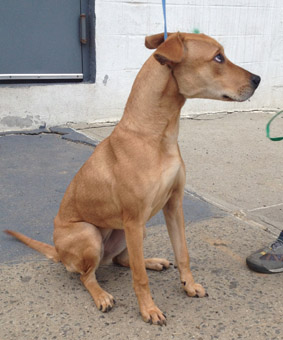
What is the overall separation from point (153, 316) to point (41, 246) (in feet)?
3.43

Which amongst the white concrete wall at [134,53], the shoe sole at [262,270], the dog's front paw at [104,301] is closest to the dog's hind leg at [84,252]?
the dog's front paw at [104,301]

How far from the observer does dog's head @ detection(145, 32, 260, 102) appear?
2400 millimetres

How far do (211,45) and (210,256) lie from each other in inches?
59.7

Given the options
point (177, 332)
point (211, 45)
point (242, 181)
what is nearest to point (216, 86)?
point (211, 45)

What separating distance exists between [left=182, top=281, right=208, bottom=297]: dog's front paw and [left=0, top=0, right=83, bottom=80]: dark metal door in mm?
4285

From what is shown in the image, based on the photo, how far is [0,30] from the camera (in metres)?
5.88

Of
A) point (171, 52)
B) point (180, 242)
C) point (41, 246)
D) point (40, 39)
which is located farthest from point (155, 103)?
point (40, 39)

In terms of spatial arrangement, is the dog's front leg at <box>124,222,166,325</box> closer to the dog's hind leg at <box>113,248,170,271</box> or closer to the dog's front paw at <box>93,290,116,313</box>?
the dog's front paw at <box>93,290,116,313</box>

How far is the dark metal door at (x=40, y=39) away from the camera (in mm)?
5934

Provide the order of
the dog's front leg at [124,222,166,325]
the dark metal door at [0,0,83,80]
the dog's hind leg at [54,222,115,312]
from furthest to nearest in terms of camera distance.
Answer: the dark metal door at [0,0,83,80] < the dog's hind leg at [54,222,115,312] < the dog's front leg at [124,222,166,325]

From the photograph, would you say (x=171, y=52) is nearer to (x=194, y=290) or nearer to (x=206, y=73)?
(x=206, y=73)

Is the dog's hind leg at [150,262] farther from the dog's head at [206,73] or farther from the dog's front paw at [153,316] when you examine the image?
the dog's head at [206,73]

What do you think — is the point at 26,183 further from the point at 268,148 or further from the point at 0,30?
the point at 268,148

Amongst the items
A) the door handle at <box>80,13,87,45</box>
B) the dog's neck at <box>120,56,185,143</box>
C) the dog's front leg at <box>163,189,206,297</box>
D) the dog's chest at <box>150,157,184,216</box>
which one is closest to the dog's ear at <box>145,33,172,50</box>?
the dog's neck at <box>120,56,185,143</box>
